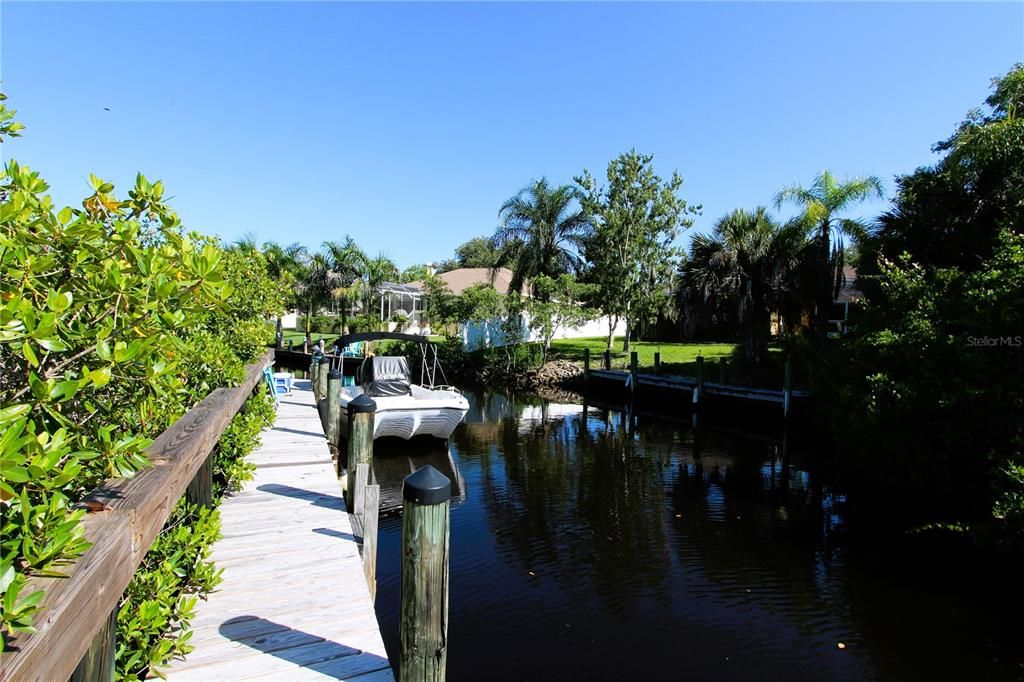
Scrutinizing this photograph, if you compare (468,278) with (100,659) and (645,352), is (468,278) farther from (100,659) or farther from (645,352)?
(100,659)

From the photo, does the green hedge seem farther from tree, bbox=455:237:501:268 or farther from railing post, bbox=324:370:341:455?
tree, bbox=455:237:501:268

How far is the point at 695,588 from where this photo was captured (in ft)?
24.6

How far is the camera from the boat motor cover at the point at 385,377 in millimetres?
14578

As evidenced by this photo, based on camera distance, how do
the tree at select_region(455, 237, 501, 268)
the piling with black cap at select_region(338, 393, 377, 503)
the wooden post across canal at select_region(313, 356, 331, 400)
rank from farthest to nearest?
the tree at select_region(455, 237, 501, 268)
the wooden post across canal at select_region(313, 356, 331, 400)
the piling with black cap at select_region(338, 393, 377, 503)

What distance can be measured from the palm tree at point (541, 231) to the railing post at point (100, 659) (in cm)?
3360

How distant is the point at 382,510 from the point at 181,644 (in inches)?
270

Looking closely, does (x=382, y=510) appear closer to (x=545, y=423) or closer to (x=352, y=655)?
(x=352, y=655)

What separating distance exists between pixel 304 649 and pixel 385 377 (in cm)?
1184

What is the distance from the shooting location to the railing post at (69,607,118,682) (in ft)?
7.14

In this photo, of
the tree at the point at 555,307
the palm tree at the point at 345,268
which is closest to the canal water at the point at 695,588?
the tree at the point at 555,307

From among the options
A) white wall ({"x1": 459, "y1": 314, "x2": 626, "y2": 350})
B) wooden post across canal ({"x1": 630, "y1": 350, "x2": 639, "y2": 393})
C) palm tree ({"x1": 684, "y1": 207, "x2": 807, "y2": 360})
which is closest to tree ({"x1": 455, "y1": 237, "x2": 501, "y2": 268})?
white wall ({"x1": 459, "y1": 314, "x2": 626, "y2": 350})

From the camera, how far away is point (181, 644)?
11.3ft

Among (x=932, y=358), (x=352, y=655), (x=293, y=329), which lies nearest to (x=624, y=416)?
(x=932, y=358)

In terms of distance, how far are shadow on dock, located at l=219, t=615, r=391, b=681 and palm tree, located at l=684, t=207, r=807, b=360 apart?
80.2ft
